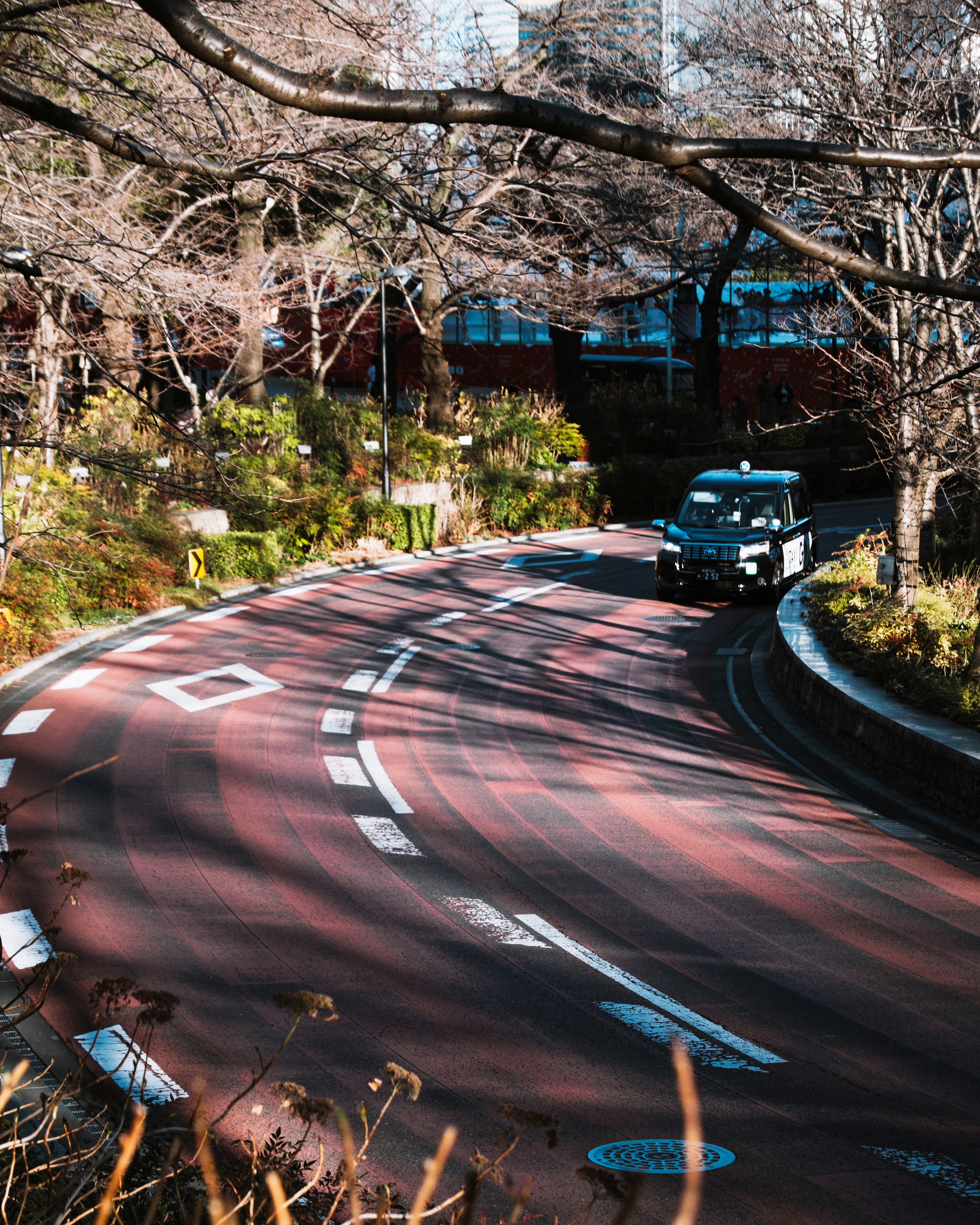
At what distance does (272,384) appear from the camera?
200 ft

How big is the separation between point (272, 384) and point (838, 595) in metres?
48.2

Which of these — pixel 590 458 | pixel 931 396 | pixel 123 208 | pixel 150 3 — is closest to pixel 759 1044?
pixel 150 3

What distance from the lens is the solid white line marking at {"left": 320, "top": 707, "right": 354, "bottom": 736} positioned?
508 inches

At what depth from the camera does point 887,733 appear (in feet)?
36.7

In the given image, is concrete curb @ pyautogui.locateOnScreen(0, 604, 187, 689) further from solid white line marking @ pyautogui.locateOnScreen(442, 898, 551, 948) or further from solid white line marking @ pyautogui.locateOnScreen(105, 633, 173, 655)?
solid white line marking @ pyautogui.locateOnScreen(442, 898, 551, 948)

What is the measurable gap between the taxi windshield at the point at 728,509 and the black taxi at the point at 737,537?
0.4 inches

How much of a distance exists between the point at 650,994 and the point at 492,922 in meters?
1.38

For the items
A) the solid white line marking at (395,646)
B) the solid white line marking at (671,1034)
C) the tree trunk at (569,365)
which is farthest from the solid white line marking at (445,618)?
the tree trunk at (569,365)

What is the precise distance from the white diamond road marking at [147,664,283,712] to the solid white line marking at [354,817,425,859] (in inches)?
177

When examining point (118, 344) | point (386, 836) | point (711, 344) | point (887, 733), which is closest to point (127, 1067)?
point (386, 836)

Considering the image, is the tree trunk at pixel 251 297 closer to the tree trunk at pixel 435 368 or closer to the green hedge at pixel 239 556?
the green hedge at pixel 239 556

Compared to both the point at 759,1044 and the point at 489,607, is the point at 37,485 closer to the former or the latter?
the point at 489,607

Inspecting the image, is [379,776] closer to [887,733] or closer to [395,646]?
[887,733]

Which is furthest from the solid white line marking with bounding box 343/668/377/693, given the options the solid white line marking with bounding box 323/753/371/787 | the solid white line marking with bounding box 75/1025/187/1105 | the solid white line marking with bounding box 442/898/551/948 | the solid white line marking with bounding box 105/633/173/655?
the solid white line marking with bounding box 75/1025/187/1105
